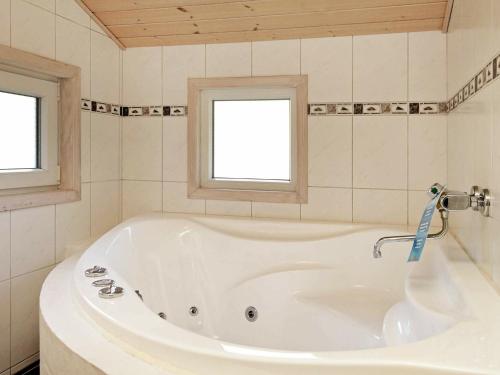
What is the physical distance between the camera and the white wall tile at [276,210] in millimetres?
2332

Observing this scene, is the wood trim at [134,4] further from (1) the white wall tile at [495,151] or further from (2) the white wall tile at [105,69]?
(1) the white wall tile at [495,151]

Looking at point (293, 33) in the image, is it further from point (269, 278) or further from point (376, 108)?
point (269, 278)

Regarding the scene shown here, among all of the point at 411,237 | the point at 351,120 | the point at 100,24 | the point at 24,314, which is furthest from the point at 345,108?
the point at 24,314

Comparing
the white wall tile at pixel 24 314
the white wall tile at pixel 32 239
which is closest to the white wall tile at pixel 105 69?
the white wall tile at pixel 32 239

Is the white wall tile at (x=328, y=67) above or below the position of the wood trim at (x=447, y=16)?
below

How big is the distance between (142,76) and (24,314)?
4.85ft

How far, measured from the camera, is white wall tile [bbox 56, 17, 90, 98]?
208cm

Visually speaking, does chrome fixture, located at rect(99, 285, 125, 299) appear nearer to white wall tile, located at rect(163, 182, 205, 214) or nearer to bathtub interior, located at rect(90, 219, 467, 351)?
bathtub interior, located at rect(90, 219, 467, 351)

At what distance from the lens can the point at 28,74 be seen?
2000mm

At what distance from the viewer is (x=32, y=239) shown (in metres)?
1.95

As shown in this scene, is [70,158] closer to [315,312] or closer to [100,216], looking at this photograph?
[100,216]

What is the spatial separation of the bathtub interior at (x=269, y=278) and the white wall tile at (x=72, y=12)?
112 cm

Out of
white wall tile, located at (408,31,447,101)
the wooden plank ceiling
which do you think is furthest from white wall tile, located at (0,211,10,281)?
white wall tile, located at (408,31,447,101)

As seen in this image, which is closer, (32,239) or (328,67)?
(32,239)
